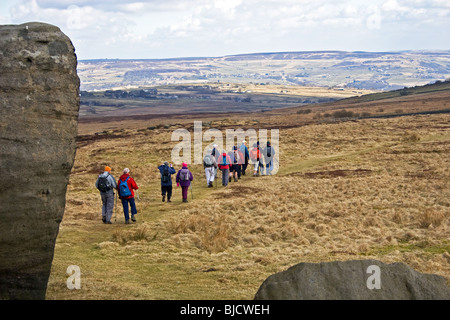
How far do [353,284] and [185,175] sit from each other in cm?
1652

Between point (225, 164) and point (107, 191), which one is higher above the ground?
point (107, 191)

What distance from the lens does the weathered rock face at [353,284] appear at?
772 centimetres

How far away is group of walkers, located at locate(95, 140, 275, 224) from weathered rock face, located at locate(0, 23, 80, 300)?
31.5 ft

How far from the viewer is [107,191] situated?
1952 centimetres

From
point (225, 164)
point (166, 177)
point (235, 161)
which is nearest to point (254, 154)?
point (235, 161)

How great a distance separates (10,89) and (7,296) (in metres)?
3.71

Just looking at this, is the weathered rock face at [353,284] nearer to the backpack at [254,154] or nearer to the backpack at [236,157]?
the backpack at [236,157]

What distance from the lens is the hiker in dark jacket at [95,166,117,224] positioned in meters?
19.3

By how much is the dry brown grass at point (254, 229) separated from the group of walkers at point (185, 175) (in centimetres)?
68

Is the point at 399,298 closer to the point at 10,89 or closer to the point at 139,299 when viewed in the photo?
the point at 139,299

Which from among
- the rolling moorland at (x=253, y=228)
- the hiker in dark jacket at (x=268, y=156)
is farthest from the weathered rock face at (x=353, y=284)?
the hiker in dark jacket at (x=268, y=156)

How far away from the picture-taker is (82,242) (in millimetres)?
16781

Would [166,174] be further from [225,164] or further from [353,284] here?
[353,284]
